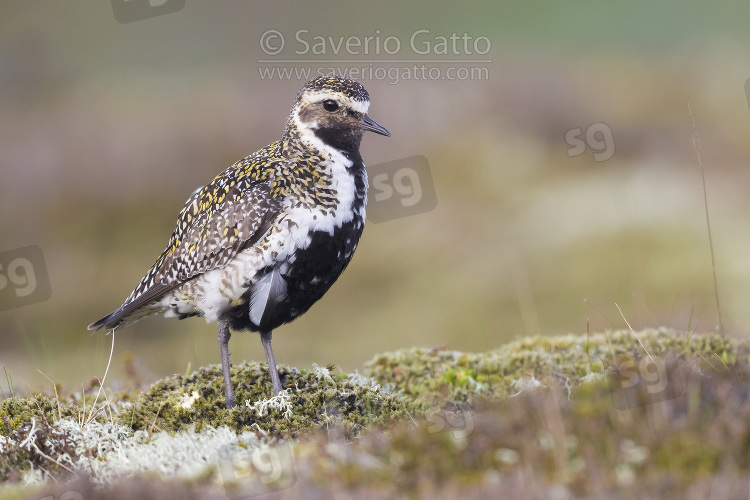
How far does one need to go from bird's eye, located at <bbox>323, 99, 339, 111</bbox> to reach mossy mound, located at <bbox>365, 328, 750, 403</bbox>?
93.4 inches

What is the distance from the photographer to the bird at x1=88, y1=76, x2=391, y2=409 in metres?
5.70

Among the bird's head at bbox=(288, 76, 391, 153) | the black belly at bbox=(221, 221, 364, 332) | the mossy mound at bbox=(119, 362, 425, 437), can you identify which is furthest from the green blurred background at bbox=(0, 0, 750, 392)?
the bird's head at bbox=(288, 76, 391, 153)

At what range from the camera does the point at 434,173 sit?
Result: 50.5 feet

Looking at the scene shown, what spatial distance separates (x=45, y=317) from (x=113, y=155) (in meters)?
3.91

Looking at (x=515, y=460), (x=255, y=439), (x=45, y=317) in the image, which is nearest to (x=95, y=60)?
(x=45, y=317)

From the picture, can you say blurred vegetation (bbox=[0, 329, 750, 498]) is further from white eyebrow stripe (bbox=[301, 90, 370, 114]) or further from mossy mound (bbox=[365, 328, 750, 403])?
white eyebrow stripe (bbox=[301, 90, 370, 114])

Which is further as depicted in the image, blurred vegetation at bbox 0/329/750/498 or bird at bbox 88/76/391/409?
bird at bbox 88/76/391/409

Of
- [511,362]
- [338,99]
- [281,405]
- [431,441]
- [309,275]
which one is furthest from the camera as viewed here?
[511,362]

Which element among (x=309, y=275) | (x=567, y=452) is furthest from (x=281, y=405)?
(x=567, y=452)

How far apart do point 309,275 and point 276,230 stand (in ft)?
1.34

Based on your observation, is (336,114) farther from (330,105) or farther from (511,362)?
(511,362)

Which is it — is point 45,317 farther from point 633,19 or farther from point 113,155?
point 633,19

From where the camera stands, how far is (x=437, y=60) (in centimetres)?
1662

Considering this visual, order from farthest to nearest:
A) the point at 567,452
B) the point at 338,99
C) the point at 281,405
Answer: the point at 338,99
the point at 281,405
the point at 567,452
